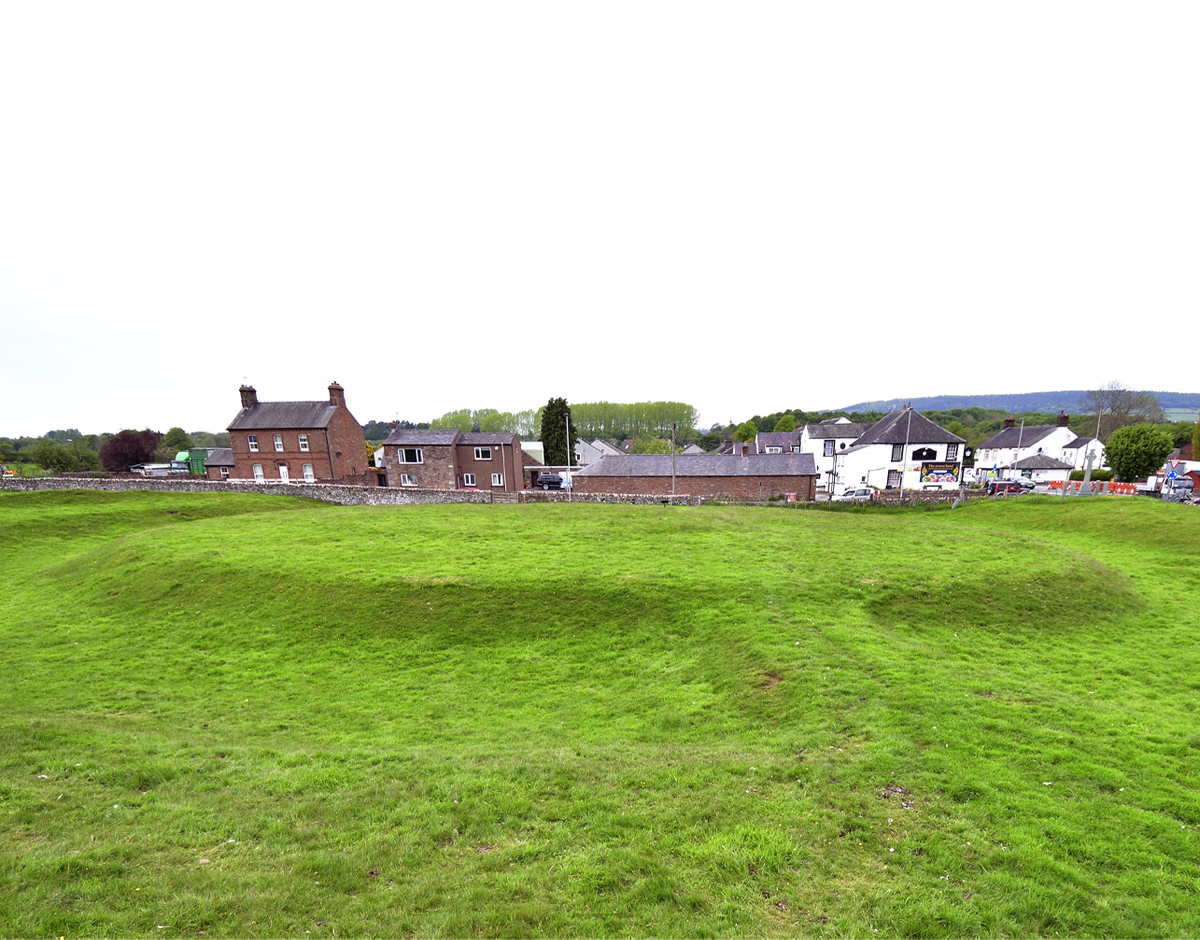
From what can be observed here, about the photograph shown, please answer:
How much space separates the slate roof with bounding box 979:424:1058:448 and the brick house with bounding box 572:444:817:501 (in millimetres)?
59637

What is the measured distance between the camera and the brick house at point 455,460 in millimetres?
55062

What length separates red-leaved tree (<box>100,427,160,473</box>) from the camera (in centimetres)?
9106

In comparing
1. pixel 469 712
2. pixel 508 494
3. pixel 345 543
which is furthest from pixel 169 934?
pixel 508 494

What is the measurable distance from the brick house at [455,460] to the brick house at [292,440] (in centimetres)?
697

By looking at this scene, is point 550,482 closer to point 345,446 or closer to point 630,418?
point 345,446

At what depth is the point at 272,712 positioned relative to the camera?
40.5 feet

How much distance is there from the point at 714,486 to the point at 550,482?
21466 mm

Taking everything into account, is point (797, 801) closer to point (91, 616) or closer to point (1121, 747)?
point (1121, 747)

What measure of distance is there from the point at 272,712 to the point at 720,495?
1778 inches

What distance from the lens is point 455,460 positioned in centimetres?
5531

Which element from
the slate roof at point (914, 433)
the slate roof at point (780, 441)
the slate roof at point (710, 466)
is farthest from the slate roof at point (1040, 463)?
the slate roof at point (710, 466)

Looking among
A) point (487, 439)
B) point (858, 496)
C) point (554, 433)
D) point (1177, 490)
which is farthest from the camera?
point (554, 433)

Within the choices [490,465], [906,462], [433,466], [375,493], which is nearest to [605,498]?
[490,465]

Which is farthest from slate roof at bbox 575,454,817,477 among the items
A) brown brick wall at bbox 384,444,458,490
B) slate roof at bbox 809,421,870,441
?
slate roof at bbox 809,421,870,441
